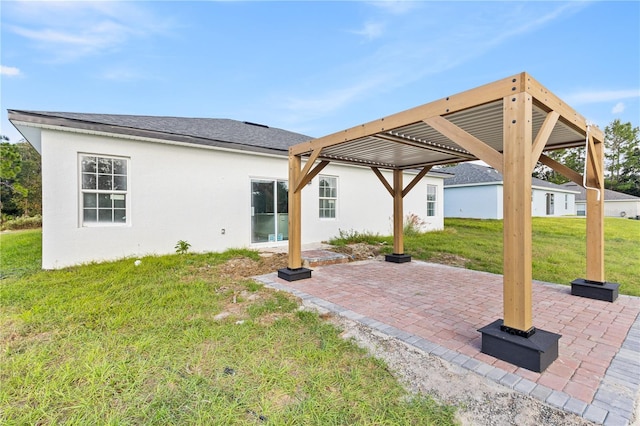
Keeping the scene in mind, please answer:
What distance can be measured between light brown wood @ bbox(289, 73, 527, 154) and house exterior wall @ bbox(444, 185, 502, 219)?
1773 cm

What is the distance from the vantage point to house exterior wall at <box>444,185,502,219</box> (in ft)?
60.6

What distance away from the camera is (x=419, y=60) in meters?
9.95

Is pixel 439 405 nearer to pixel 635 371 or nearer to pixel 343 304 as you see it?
pixel 635 371

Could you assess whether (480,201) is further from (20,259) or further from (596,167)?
(20,259)

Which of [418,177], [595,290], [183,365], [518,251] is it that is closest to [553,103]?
[518,251]

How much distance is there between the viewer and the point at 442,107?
10.1 ft

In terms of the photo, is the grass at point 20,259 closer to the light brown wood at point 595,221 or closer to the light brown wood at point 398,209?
the light brown wood at point 398,209

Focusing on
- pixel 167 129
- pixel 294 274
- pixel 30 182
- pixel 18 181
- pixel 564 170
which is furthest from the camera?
pixel 30 182

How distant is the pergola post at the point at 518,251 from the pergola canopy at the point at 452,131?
0.43ft

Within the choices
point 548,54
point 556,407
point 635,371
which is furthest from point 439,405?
point 548,54

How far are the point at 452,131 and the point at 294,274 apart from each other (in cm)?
359

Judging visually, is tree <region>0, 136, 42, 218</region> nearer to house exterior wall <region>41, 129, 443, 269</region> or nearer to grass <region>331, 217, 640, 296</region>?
house exterior wall <region>41, 129, 443, 269</region>

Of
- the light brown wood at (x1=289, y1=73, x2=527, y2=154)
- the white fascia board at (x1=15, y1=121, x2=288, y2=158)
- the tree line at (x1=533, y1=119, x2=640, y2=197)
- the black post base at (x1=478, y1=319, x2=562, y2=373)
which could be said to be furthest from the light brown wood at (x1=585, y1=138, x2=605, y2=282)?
the tree line at (x1=533, y1=119, x2=640, y2=197)

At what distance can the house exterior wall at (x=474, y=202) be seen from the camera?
60.6ft
